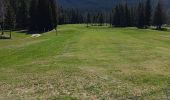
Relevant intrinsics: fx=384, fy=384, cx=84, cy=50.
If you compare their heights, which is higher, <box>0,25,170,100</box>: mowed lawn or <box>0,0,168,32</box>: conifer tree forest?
<box>0,0,168,32</box>: conifer tree forest

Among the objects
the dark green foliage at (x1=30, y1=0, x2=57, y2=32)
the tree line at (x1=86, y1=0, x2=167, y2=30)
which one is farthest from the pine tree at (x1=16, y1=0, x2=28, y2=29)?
the tree line at (x1=86, y1=0, x2=167, y2=30)

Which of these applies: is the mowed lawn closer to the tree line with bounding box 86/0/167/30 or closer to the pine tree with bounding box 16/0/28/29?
the tree line with bounding box 86/0/167/30

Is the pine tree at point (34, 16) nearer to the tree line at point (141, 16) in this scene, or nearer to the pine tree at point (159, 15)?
the tree line at point (141, 16)

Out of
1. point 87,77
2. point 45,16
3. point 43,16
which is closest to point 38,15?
point 43,16

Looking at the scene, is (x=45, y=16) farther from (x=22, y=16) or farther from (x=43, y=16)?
(x=22, y=16)

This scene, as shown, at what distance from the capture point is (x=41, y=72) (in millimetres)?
29312

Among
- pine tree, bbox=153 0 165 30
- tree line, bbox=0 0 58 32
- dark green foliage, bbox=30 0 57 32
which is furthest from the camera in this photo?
pine tree, bbox=153 0 165 30

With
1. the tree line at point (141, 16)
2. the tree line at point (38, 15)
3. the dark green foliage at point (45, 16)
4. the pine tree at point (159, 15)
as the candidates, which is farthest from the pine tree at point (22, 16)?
the pine tree at point (159, 15)

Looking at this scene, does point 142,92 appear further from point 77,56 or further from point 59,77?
point 77,56

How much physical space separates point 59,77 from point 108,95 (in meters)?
6.37

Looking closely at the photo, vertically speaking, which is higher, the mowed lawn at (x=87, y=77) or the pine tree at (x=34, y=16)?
the pine tree at (x=34, y=16)

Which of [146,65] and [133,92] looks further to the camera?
[146,65]

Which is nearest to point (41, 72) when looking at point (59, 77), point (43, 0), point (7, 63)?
point (59, 77)

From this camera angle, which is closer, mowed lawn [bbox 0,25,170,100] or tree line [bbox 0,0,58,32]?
mowed lawn [bbox 0,25,170,100]
